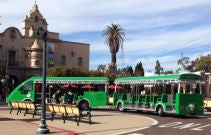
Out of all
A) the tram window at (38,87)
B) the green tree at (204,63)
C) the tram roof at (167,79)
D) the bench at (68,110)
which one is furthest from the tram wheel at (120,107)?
the green tree at (204,63)

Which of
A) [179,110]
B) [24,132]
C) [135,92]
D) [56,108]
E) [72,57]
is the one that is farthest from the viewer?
[72,57]

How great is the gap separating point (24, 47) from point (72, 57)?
1057 cm

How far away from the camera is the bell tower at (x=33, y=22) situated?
70.1 metres

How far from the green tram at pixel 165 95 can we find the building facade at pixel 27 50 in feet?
104

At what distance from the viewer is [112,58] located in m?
68.9

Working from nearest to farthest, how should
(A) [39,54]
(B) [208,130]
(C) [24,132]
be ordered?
(C) [24,132] < (B) [208,130] < (A) [39,54]

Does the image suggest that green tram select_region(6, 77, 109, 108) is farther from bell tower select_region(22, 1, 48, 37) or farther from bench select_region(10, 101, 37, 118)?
bell tower select_region(22, 1, 48, 37)

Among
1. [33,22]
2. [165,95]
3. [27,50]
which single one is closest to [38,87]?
[165,95]

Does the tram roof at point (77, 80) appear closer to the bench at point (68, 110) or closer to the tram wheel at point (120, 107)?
the tram wheel at point (120, 107)

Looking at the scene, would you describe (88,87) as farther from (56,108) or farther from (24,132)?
(24,132)

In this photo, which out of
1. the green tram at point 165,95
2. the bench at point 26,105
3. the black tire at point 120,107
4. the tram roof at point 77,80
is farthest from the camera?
the tram roof at point 77,80

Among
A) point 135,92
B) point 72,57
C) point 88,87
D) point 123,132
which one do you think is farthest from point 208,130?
point 72,57

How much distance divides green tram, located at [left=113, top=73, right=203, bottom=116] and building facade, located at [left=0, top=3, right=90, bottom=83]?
3164 centimetres

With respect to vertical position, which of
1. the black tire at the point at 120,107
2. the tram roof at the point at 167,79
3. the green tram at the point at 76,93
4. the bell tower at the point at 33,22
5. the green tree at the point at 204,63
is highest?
the bell tower at the point at 33,22
